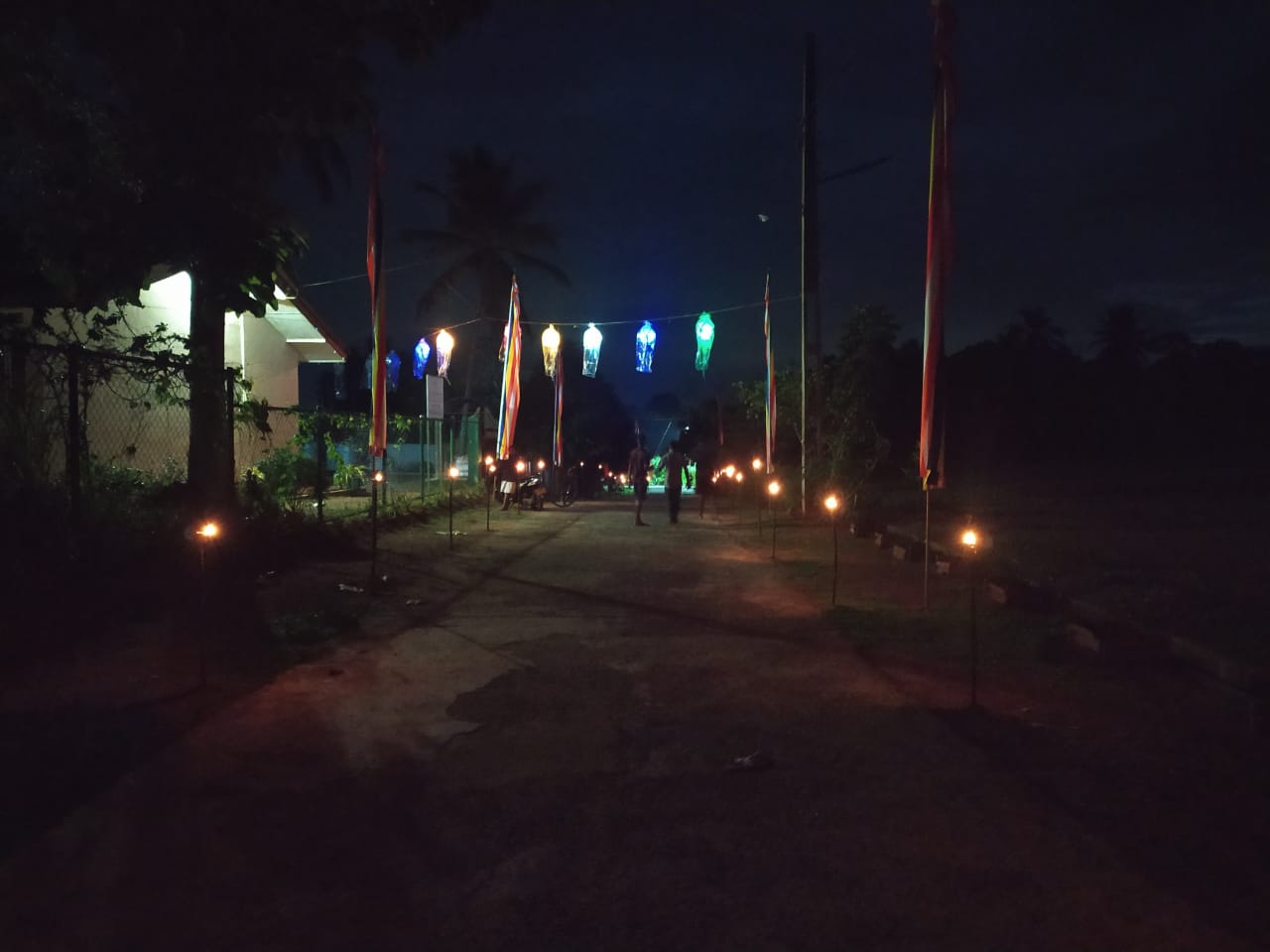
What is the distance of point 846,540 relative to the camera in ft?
58.2

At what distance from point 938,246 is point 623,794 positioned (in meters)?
5.55

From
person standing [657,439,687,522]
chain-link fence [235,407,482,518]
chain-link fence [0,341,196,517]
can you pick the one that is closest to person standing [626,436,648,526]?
person standing [657,439,687,522]

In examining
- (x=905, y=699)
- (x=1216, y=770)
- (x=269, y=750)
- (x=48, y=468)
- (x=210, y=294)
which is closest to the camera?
(x=1216, y=770)

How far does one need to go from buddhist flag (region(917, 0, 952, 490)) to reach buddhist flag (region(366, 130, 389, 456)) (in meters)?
5.35

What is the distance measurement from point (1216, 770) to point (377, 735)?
444 centimetres

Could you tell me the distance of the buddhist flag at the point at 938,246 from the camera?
8438mm

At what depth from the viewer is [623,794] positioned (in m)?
4.84

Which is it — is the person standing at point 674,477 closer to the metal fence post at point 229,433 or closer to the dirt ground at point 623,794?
the metal fence post at point 229,433

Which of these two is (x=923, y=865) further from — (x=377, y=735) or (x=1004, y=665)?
(x=1004, y=665)

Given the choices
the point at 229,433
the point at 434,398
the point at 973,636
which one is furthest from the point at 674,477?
the point at 973,636

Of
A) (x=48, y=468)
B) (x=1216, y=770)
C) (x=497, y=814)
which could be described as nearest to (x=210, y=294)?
(x=48, y=468)

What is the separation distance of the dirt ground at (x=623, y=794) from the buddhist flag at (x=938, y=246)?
5.84ft

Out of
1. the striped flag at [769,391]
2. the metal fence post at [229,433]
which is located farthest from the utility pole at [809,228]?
the metal fence post at [229,433]

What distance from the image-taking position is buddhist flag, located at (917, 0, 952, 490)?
8.44 meters
